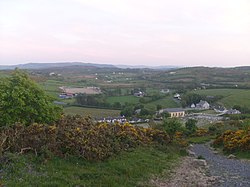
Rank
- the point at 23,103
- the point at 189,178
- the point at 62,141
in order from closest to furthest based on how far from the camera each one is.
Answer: the point at 189,178, the point at 62,141, the point at 23,103

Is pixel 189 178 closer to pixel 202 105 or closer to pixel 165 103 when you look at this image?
pixel 165 103

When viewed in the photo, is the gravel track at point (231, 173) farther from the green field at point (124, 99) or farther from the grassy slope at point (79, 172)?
the green field at point (124, 99)

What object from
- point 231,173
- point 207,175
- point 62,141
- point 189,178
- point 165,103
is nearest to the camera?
point 189,178

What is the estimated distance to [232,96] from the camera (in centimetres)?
9006

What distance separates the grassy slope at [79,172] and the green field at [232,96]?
232ft

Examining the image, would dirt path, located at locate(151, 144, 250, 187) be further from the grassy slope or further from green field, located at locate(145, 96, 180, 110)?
green field, located at locate(145, 96, 180, 110)

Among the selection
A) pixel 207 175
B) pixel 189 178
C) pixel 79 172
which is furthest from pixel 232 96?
pixel 79 172

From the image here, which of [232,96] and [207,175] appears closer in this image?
[207,175]

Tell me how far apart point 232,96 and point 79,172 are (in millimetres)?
84608

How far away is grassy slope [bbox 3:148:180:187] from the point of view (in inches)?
398

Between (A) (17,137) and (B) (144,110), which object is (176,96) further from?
(A) (17,137)

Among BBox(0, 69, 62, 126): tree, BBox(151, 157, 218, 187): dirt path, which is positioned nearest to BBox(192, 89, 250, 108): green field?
BBox(151, 157, 218, 187): dirt path

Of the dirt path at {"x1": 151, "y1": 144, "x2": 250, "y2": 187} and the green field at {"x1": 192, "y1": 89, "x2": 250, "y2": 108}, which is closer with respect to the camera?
the dirt path at {"x1": 151, "y1": 144, "x2": 250, "y2": 187}

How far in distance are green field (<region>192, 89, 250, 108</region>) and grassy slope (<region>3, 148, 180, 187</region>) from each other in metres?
70.8
